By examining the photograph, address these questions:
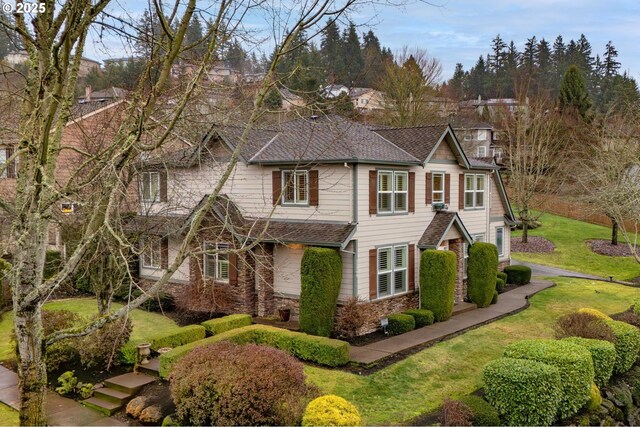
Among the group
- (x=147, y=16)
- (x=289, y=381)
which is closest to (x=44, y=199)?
(x=147, y=16)

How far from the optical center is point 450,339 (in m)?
15.5

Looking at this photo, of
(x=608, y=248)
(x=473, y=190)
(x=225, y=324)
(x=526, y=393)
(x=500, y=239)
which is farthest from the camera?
(x=608, y=248)

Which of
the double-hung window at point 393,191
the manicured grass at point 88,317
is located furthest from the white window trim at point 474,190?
the manicured grass at point 88,317

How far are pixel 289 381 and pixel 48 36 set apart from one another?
22.9 feet

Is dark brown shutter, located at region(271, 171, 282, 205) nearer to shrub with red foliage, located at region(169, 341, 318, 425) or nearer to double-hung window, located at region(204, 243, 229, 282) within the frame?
double-hung window, located at region(204, 243, 229, 282)

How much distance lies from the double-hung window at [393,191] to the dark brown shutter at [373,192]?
269 millimetres

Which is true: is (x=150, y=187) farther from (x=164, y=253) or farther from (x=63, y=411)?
(x=63, y=411)

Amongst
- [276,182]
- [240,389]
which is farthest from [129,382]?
[276,182]

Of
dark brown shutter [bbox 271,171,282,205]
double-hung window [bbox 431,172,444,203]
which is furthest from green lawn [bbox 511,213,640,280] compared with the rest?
dark brown shutter [bbox 271,171,282,205]

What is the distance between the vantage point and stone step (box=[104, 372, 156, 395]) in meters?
11.3

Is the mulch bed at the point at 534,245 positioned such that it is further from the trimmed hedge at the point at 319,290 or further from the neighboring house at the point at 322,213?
the trimmed hedge at the point at 319,290

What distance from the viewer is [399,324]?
1606 cm

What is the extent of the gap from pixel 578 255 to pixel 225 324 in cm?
2827

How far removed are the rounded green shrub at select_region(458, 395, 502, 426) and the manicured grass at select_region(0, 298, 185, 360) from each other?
8.36 meters
